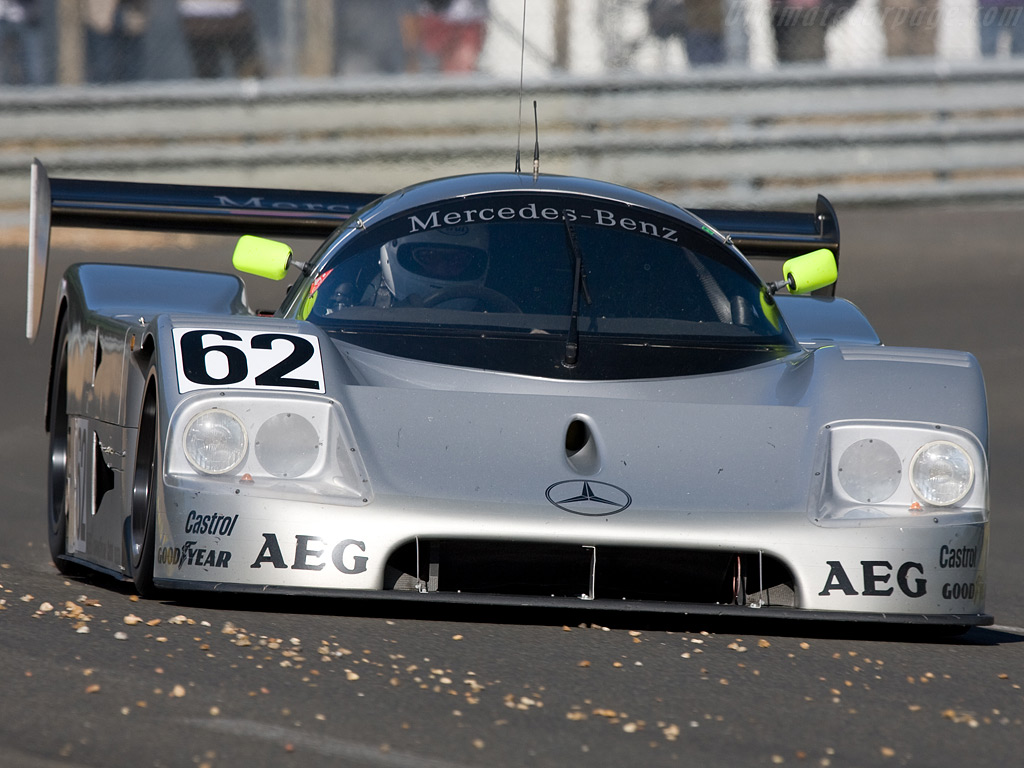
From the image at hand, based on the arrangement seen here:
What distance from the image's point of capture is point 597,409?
163 inches

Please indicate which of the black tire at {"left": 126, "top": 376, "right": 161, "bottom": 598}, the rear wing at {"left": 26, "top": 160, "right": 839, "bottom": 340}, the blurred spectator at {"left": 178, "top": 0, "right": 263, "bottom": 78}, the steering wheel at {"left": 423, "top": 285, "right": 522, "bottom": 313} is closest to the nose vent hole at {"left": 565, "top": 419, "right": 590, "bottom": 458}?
the steering wheel at {"left": 423, "top": 285, "right": 522, "bottom": 313}

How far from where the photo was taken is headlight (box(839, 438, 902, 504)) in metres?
4.09

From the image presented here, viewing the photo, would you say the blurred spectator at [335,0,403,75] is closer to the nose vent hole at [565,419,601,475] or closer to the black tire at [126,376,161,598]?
the black tire at [126,376,161,598]

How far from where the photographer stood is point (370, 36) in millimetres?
13188

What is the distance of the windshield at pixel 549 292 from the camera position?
454 cm

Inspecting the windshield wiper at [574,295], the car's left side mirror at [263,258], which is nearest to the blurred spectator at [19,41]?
the car's left side mirror at [263,258]

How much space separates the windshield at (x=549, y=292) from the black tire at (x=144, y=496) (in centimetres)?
60

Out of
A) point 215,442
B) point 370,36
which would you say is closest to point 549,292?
point 215,442

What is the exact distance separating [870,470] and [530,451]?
84 cm

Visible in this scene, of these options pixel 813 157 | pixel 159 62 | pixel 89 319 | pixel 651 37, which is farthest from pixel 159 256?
pixel 89 319

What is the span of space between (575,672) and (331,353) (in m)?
1.12

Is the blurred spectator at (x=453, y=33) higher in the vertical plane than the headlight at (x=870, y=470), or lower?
higher

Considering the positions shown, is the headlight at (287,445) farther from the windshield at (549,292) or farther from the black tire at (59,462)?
the black tire at (59,462)

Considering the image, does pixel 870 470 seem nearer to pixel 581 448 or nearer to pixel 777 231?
pixel 581 448
